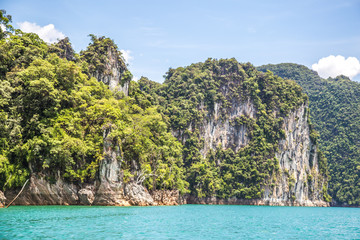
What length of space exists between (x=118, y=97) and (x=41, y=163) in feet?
79.2

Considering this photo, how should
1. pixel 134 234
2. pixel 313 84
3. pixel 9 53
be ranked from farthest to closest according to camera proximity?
pixel 313 84
pixel 9 53
pixel 134 234

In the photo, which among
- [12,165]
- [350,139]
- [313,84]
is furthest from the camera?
[313,84]

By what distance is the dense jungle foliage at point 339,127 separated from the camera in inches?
3484

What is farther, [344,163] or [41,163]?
[344,163]

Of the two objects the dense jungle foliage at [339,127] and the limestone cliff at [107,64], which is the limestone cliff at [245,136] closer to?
the dense jungle foliage at [339,127]

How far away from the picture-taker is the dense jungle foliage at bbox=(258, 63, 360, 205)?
8850cm

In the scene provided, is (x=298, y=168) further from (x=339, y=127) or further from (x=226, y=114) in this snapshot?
(x=339, y=127)

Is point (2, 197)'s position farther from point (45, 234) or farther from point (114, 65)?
point (114, 65)

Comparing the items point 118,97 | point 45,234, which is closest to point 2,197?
point 45,234

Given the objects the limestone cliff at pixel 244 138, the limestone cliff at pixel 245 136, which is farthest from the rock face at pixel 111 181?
the limestone cliff at pixel 245 136

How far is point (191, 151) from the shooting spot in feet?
230

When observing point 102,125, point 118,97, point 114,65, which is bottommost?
point 102,125

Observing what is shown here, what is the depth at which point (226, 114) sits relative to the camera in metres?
82.4

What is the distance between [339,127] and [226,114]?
4438cm
